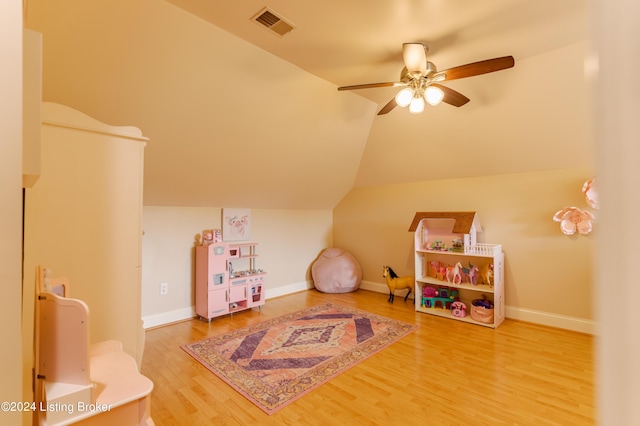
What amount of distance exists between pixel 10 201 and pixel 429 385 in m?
2.50

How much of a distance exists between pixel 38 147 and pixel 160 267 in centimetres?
277

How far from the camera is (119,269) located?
5.99 ft

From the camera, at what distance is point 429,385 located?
2.21 metres

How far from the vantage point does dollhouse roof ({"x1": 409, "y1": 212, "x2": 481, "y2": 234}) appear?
3.53 meters

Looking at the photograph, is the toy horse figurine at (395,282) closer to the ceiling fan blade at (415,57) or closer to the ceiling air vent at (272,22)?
the ceiling fan blade at (415,57)

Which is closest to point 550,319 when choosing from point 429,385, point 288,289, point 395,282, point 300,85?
point 395,282

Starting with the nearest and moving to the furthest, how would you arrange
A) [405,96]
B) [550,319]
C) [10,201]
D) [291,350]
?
[10,201] → [405,96] → [291,350] → [550,319]

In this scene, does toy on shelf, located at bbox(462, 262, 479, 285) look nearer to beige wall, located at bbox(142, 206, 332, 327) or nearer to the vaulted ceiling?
the vaulted ceiling

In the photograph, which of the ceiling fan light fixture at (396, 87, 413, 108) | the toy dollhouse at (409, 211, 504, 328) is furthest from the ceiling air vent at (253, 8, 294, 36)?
the toy dollhouse at (409, 211, 504, 328)

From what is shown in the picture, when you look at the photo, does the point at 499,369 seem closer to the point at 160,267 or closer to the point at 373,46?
the point at 373,46

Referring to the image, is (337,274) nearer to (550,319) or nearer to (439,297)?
(439,297)

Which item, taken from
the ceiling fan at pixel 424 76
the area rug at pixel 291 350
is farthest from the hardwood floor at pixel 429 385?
the ceiling fan at pixel 424 76

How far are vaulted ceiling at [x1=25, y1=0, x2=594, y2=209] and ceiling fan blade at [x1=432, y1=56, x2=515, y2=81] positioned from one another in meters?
0.36

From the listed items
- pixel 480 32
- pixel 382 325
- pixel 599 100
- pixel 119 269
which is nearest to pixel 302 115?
pixel 480 32
